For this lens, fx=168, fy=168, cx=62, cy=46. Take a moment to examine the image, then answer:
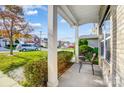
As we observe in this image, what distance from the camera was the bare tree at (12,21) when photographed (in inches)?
231

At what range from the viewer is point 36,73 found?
14.3 feet

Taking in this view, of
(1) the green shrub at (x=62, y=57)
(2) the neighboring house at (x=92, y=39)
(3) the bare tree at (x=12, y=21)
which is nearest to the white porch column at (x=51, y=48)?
(3) the bare tree at (x=12, y=21)

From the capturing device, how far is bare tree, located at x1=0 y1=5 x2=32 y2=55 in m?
5.86

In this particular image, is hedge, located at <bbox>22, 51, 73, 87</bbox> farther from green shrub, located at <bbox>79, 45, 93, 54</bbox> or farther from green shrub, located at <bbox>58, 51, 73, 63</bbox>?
green shrub, located at <bbox>79, 45, 93, 54</bbox>

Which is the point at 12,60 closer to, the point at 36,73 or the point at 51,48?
the point at 36,73

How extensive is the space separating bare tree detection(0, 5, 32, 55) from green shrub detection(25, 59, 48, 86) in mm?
1480

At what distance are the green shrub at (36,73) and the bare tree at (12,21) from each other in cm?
148

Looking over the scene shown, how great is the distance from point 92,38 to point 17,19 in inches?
245

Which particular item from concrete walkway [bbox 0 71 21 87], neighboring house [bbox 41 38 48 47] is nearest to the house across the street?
neighboring house [bbox 41 38 48 47]

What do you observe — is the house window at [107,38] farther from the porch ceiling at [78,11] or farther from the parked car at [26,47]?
the parked car at [26,47]

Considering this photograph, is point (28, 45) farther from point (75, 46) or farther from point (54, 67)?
point (75, 46)

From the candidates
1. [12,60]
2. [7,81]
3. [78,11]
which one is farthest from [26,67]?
[78,11]
